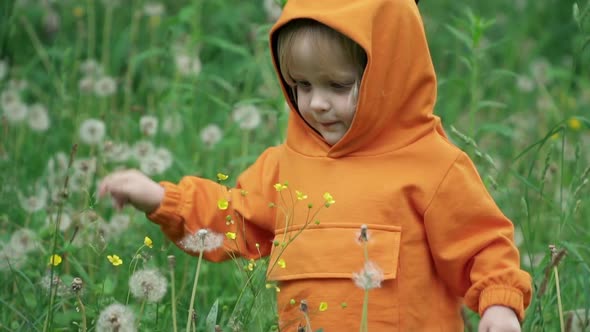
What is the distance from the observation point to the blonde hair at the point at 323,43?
7.99ft

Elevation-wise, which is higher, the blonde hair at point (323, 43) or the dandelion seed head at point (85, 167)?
the blonde hair at point (323, 43)

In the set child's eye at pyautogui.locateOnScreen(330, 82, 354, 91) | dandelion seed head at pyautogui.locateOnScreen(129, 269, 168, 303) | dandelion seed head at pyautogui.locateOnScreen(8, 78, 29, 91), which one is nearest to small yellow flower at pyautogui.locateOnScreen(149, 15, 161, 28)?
dandelion seed head at pyautogui.locateOnScreen(8, 78, 29, 91)

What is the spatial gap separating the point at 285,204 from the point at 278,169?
5.3 inches

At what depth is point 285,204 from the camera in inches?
101

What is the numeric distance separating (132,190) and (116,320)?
1.67 feet

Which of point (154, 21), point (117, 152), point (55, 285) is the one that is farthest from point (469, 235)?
point (154, 21)

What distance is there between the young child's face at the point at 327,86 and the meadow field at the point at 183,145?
26 cm

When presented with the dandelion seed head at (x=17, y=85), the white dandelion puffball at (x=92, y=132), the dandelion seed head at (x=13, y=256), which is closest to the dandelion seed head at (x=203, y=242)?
the dandelion seed head at (x=13, y=256)

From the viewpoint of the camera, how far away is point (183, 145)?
403 centimetres

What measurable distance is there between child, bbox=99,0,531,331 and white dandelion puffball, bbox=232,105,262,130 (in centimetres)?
111

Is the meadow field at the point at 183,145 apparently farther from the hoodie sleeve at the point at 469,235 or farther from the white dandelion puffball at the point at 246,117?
the hoodie sleeve at the point at 469,235

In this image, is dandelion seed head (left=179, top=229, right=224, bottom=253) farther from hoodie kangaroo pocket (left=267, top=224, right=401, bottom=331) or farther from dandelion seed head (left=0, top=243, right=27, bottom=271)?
dandelion seed head (left=0, top=243, right=27, bottom=271)

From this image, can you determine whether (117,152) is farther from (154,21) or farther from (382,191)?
(154,21)

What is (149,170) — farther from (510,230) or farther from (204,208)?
(510,230)
